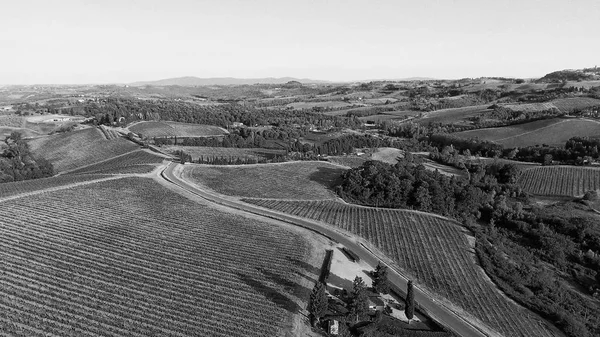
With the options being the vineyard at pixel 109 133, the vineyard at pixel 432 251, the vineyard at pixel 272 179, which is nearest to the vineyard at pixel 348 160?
the vineyard at pixel 272 179

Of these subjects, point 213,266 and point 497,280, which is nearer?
point 213,266

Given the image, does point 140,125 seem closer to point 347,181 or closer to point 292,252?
point 347,181

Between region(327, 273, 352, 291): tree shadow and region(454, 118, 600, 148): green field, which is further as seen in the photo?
region(454, 118, 600, 148): green field

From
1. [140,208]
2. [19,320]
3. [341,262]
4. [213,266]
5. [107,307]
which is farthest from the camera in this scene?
[140,208]

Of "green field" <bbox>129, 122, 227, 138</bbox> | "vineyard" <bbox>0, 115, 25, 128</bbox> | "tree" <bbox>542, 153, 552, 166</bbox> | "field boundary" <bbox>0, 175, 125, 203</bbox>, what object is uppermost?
"vineyard" <bbox>0, 115, 25, 128</bbox>

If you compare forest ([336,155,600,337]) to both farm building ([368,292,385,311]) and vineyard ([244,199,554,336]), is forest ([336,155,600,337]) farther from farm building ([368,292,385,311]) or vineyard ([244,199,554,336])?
farm building ([368,292,385,311])

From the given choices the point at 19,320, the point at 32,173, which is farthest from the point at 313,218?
the point at 32,173

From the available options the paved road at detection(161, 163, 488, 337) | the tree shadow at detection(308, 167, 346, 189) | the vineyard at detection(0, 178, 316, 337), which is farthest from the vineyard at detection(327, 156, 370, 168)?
the vineyard at detection(0, 178, 316, 337)

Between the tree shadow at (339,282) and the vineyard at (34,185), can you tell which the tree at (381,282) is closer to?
the tree shadow at (339,282)
